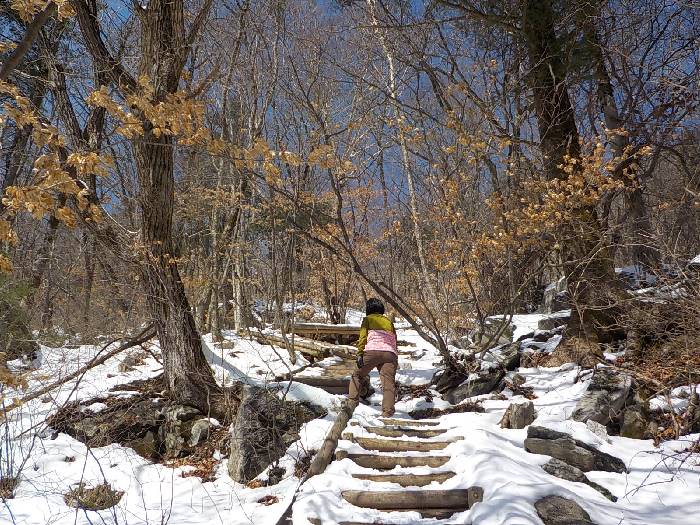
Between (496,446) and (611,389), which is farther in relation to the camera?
(611,389)

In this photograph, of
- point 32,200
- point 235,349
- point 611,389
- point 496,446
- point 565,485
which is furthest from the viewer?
point 235,349

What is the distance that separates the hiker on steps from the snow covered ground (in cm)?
38

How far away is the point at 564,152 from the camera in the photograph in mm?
8164

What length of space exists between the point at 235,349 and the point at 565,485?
29.1ft

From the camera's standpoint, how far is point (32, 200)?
2.90m

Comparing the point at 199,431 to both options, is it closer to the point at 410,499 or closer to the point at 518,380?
the point at 410,499

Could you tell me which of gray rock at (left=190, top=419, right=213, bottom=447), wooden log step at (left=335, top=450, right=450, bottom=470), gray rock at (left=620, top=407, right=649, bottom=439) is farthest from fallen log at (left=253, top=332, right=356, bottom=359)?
gray rock at (left=620, top=407, right=649, bottom=439)

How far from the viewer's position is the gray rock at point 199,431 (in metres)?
7.01

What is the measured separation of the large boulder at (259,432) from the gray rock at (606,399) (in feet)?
12.5

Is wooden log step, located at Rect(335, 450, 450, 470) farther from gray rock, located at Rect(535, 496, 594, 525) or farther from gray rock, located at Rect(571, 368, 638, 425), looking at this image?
gray rock, located at Rect(571, 368, 638, 425)

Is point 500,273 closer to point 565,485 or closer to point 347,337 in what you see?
point 347,337

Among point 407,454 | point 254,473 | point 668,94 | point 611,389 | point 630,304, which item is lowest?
point 254,473

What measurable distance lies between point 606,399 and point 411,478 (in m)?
2.66

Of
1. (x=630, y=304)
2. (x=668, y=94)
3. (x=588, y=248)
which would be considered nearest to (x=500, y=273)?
(x=588, y=248)
